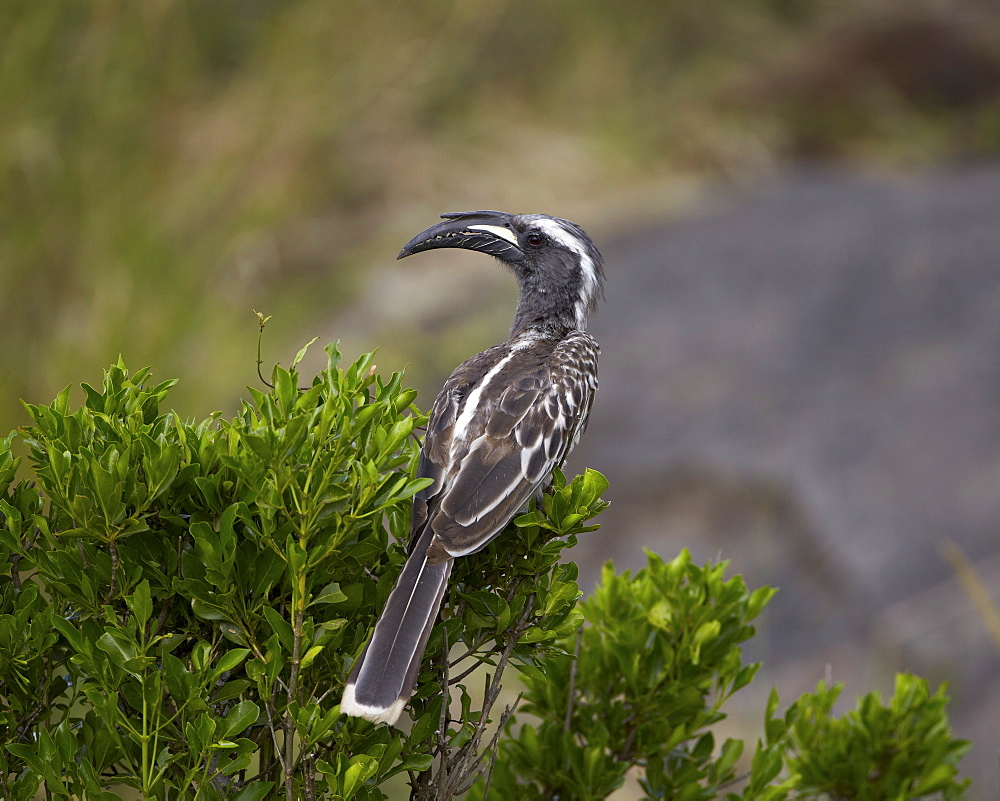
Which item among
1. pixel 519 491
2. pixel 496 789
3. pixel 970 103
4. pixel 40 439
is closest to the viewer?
pixel 40 439

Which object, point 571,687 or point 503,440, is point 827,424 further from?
point 571,687

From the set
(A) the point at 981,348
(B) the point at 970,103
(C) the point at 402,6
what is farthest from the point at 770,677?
(B) the point at 970,103

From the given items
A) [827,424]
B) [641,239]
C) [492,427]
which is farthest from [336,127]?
[492,427]

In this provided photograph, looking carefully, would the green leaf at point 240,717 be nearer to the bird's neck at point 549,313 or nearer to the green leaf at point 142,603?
the green leaf at point 142,603

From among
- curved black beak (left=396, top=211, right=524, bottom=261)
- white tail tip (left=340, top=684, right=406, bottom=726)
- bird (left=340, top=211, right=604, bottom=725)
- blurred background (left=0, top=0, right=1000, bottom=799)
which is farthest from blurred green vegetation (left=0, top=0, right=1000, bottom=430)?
white tail tip (left=340, top=684, right=406, bottom=726)

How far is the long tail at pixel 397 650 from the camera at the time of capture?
68.2 inches

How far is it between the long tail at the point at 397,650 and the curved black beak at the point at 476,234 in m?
1.37

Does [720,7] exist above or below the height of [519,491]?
above

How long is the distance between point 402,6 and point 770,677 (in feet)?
20.9

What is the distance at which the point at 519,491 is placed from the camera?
230cm

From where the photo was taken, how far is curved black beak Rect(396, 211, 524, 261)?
312 cm

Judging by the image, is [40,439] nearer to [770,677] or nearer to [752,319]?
[770,677]

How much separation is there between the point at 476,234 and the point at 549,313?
1.16ft

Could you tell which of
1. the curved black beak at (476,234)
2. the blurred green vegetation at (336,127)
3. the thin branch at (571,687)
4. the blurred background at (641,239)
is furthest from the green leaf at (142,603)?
the blurred green vegetation at (336,127)
